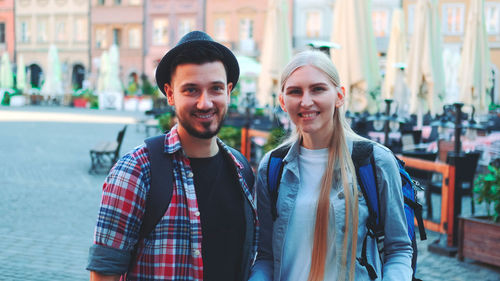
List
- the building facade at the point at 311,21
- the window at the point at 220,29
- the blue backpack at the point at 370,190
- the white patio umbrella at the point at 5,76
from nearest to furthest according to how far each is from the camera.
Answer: the blue backpack at the point at 370,190 → the building facade at the point at 311,21 → the white patio umbrella at the point at 5,76 → the window at the point at 220,29

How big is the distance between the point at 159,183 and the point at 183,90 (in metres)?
0.33

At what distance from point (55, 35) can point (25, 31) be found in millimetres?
3108

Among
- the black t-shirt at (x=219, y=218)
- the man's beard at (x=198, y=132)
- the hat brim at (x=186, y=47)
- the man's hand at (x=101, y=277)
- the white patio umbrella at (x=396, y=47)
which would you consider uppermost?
the white patio umbrella at (x=396, y=47)

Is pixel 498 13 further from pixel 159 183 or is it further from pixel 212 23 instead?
pixel 159 183

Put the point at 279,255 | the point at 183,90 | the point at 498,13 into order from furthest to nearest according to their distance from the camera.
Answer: the point at 498,13 → the point at 279,255 → the point at 183,90

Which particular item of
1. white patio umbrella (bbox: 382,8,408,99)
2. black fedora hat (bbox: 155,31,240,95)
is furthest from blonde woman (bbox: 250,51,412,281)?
white patio umbrella (bbox: 382,8,408,99)

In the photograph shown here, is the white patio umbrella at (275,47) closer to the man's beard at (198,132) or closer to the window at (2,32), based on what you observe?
the man's beard at (198,132)

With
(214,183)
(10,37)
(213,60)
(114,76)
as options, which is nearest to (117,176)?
(214,183)

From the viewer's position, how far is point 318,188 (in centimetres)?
216

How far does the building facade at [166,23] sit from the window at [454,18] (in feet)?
54.2

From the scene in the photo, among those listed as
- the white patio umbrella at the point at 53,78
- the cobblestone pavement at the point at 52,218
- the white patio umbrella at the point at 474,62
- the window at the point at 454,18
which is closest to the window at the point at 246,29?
the white patio umbrella at the point at 53,78

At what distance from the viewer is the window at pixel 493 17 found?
3381 centimetres

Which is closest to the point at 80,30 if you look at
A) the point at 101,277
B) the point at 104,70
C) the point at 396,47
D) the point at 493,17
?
the point at 104,70

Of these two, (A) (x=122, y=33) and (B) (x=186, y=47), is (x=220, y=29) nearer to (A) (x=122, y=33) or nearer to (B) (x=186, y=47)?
(A) (x=122, y=33)
